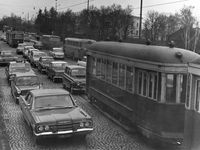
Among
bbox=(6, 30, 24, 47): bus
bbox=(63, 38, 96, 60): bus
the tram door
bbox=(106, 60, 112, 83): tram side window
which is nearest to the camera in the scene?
the tram door

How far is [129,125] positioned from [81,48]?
3173 cm

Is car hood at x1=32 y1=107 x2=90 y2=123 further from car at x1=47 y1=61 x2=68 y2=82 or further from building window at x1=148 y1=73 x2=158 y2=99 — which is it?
car at x1=47 y1=61 x2=68 y2=82

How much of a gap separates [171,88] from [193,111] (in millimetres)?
1764

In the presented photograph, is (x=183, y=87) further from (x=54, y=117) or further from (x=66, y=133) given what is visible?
(x=54, y=117)

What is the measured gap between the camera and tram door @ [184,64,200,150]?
9.38 metres

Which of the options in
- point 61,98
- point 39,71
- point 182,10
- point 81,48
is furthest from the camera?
point 182,10

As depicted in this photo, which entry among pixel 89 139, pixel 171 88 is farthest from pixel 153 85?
pixel 89 139

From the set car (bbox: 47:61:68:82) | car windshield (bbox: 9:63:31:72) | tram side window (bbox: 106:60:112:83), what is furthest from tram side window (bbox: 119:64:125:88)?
car (bbox: 47:61:68:82)

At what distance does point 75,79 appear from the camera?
22328 millimetres

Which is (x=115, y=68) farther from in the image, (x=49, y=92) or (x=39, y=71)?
(x=39, y=71)

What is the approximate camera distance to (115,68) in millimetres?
15227

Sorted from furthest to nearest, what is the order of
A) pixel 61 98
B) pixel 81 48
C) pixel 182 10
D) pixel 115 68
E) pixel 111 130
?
pixel 182 10 < pixel 81 48 < pixel 115 68 < pixel 111 130 < pixel 61 98

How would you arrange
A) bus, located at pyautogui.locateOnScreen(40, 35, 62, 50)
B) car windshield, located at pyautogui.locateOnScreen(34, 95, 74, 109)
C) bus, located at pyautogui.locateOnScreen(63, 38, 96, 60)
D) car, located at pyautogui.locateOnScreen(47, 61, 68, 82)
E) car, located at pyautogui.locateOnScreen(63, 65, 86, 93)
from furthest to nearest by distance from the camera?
bus, located at pyautogui.locateOnScreen(40, 35, 62, 50)
bus, located at pyautogui.locateOnScreen(63, 38, 96, 60)
car, located at pyautogui.locateOnScreen(47, 61, 68, 82)
car, located at pyautogui.locateOnScreen(63, 65, 86, 93)
car windshield, located at pyautogui.locateOnScreen(34, 95, 74, 109)

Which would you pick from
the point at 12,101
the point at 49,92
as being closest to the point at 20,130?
the point at 49,92
